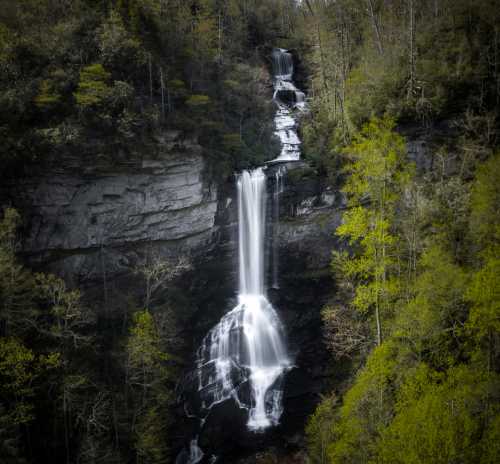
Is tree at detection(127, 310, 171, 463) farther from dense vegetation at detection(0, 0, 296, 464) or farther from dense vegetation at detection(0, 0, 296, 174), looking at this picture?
dense vegetation at detection(0, 0, 296, 174)

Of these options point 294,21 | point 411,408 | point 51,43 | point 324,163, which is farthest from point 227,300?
point 294,21

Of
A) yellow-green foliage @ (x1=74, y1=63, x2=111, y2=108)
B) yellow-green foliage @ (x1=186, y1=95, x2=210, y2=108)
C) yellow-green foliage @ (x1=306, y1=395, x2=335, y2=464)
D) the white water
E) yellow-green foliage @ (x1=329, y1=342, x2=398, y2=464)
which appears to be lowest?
yellow-green foliage @ (x1=306, y1=395, x2=335, y2=464)

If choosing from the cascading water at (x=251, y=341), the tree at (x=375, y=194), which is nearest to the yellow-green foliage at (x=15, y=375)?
the cascading water at (x=251, y=341)

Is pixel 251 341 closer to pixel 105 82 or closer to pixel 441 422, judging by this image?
pixel 441 422

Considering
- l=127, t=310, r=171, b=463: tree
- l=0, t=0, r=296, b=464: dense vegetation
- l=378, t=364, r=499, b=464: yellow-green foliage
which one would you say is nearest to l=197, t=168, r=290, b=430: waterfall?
l=0, t=0, r=296, b=464: dense vegetation

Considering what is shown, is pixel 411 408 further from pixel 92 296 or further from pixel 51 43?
pixel 51 43

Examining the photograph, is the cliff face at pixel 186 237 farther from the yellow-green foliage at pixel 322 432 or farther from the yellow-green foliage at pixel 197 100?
the yellow-green foliage at pixel 322 432
